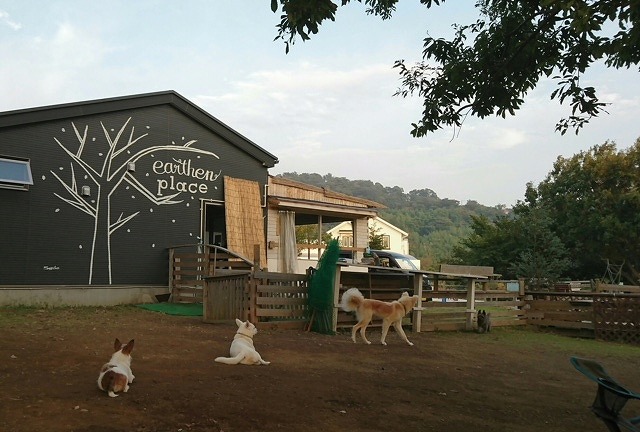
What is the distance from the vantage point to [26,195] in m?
14.0

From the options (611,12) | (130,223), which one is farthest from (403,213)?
(611,12)

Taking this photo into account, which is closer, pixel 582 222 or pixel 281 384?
pixel 281 384

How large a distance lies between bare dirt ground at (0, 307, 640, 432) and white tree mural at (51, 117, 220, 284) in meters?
3.71

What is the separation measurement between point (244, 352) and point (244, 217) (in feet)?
34.6

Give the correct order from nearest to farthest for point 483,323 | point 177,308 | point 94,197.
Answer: point 177,308, point 483,323, point 94,197

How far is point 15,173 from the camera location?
13.9 metres

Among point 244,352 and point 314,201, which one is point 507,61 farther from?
point 314,201

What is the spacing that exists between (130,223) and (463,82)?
10.4 metres

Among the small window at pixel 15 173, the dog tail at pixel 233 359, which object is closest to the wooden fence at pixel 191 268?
the small window at pixel 15 173

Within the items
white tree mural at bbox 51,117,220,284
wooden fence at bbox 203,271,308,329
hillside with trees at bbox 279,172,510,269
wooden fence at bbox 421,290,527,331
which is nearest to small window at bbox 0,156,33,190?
white tree mural at bbox 51,117,220,284

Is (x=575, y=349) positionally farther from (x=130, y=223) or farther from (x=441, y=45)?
(x=130, y=223)

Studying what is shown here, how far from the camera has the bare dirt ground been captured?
525 cm

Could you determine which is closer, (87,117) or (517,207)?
(87,117)

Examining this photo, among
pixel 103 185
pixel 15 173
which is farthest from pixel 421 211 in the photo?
pixel 15 173
